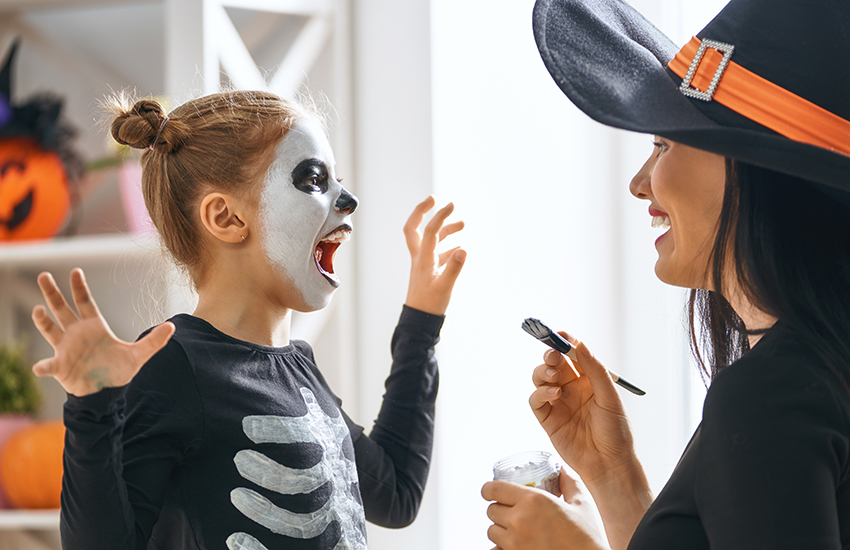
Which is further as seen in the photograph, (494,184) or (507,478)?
(494,184)

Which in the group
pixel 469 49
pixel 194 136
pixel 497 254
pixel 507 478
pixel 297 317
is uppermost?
pixel 469 49

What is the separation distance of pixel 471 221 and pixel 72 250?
27.1 inches

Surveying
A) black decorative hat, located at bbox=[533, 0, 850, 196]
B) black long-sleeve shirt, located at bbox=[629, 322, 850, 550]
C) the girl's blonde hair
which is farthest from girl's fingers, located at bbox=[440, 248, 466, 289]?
black long-sleeve shirt, located at bbox=[629, 322, 850, 550]

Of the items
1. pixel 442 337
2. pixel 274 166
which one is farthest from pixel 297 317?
pixel 274 166

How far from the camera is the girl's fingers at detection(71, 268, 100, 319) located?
50 centimetres

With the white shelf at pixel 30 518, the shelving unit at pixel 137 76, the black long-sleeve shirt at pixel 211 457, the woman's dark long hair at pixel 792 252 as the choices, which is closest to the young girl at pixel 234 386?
the black long-sleeve shirt at pixel 211 457

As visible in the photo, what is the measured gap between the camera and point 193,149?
0.78 metres

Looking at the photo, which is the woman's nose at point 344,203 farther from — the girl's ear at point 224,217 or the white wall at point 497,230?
the white wall at point 497,230

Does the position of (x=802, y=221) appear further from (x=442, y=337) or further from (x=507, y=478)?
(x=442, y=337)

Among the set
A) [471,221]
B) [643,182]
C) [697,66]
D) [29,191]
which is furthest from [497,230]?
[29,191]

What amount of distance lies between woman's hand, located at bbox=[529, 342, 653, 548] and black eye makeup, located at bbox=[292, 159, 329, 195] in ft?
1.10

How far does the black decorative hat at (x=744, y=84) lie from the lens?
49 centimetres

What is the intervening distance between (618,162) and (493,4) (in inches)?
14.7

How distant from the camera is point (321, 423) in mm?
787
